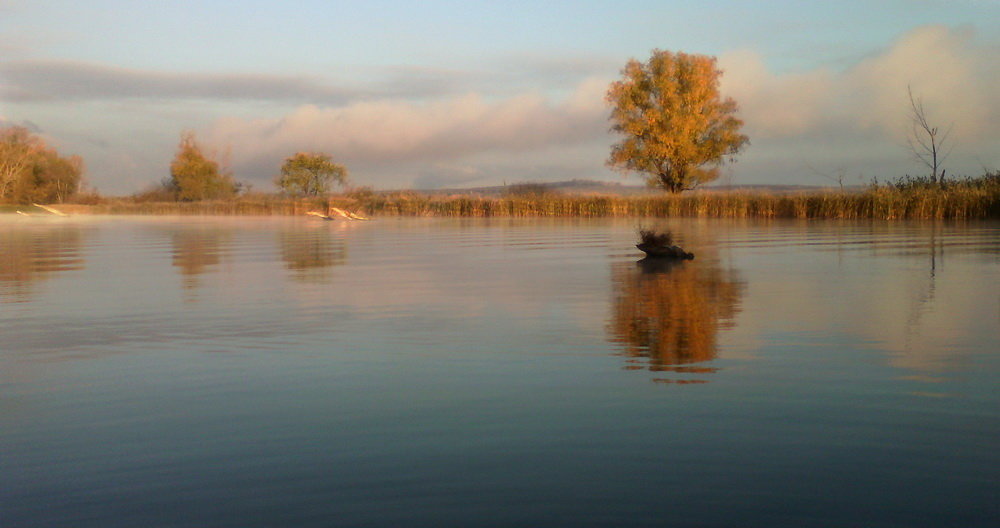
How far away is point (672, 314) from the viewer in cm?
856

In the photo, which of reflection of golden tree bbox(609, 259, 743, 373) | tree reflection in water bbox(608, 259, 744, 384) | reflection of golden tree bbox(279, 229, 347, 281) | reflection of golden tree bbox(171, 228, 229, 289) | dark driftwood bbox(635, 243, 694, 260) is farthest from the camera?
dark driftwood bbox(635, 243, 694, 260)

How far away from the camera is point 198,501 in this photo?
344 centimetres

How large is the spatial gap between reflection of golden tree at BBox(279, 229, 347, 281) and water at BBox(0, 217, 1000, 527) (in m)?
3.15

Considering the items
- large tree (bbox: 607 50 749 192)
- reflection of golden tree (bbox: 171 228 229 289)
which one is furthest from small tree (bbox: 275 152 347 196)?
reflection of golden tree (bbox: 171 228 229 289)

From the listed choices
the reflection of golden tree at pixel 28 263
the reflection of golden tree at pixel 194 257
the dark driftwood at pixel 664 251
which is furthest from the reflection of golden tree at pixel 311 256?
the dark driftwood at pixel 664 251

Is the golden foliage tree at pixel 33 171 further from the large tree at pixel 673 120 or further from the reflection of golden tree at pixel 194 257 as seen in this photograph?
the reflection of golden tree at pixel 194 257

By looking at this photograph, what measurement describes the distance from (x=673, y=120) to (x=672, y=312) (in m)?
56.9

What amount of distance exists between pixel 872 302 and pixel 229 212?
2741 inches

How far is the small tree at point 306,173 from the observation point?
336 feet

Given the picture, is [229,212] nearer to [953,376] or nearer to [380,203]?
[380,203]

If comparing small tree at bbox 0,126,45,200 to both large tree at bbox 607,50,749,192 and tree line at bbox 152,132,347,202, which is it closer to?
tree line at bbox 152,132,347,202

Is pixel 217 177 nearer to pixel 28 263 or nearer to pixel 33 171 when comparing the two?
pixel 33 171

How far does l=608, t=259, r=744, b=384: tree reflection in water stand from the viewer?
6.21 metres

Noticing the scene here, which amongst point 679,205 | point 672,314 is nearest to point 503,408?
point 672,314
